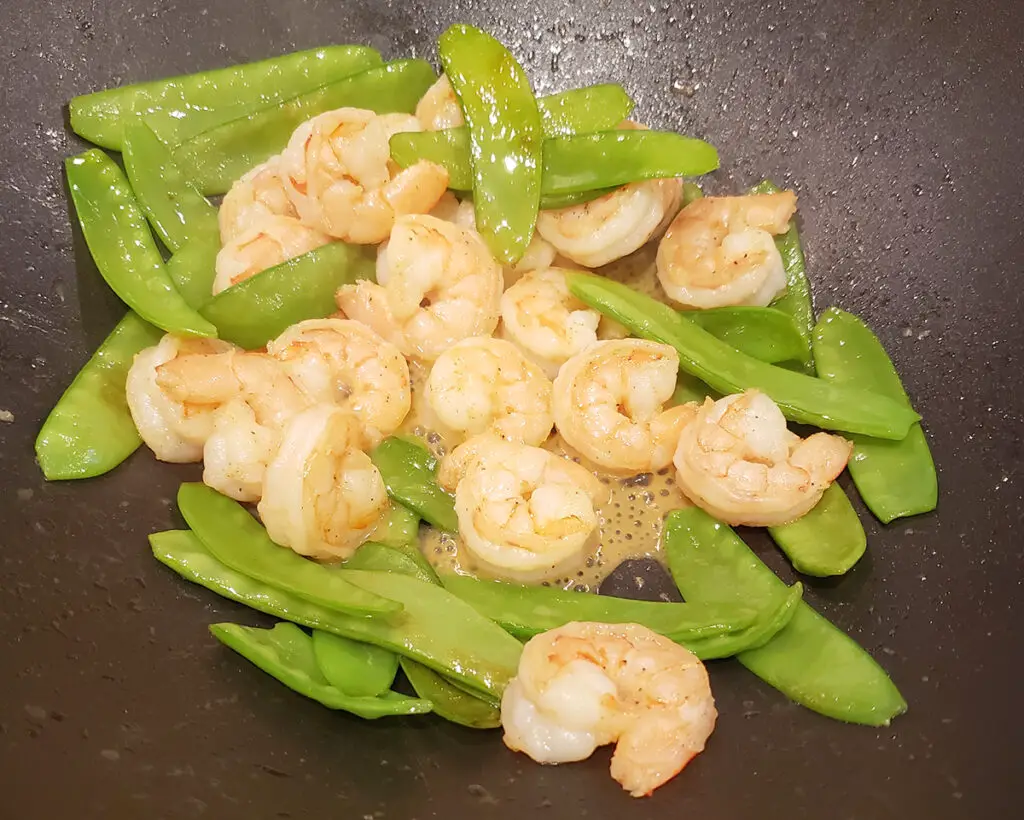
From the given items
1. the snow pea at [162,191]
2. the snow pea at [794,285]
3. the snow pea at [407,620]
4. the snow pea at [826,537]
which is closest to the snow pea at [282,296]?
the snow pea at [162,191]

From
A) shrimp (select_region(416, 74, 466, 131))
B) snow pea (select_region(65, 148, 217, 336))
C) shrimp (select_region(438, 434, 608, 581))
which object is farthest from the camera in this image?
shrimp (select_region(416, 74, 466, 131))

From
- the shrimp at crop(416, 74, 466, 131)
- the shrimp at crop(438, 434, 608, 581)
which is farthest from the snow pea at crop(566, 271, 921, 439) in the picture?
the shrimp at crop(416, 74, 466, 131)

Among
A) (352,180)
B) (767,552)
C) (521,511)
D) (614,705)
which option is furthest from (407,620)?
(352,180)

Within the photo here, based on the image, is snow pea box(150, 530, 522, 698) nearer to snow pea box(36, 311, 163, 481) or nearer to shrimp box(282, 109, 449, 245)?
snow pea box(36, 311, 163, 481)

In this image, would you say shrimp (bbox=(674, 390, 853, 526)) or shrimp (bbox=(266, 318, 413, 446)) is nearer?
shrimp (bbox=(674, 390, 853, 526))

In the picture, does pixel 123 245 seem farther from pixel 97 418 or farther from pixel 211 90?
pixel 211 90

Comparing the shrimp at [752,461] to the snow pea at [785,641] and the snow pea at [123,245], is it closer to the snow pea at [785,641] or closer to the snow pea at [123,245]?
the snow pea at [785,641]
